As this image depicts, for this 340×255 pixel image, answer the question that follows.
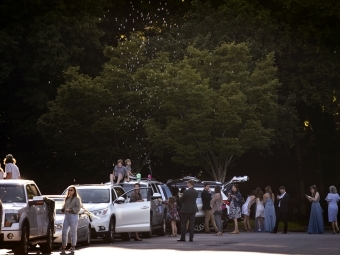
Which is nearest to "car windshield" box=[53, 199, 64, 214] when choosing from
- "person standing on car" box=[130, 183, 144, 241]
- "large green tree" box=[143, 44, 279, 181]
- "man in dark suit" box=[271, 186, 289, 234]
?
"person standing on car" box=[130, 183, 144, 241]

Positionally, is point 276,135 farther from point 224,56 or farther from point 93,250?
point 93,250

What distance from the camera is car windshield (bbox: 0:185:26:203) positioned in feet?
77.0

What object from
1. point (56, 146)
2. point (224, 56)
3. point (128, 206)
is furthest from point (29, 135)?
point (128, 206)

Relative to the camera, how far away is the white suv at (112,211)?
31.1 meters

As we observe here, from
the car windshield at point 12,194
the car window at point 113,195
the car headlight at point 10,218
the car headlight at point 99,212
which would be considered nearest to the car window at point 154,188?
the car window at point 113,195

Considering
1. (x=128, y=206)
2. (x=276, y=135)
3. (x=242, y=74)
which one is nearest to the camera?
(x=128, y=206)

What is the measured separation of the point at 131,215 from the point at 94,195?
1.73 m

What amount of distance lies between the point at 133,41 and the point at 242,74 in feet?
20.9

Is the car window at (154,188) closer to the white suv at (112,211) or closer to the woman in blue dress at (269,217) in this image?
the white suv at (112,211)

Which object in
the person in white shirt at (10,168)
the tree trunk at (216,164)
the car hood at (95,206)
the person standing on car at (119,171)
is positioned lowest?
the car hood at (95,206)

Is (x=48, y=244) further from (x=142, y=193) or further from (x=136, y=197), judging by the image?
(x=142, y=193)

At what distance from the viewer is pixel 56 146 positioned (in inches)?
2255

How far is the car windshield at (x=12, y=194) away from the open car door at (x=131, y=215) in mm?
8372

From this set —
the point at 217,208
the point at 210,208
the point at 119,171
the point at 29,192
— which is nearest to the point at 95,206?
the point at 29,192
